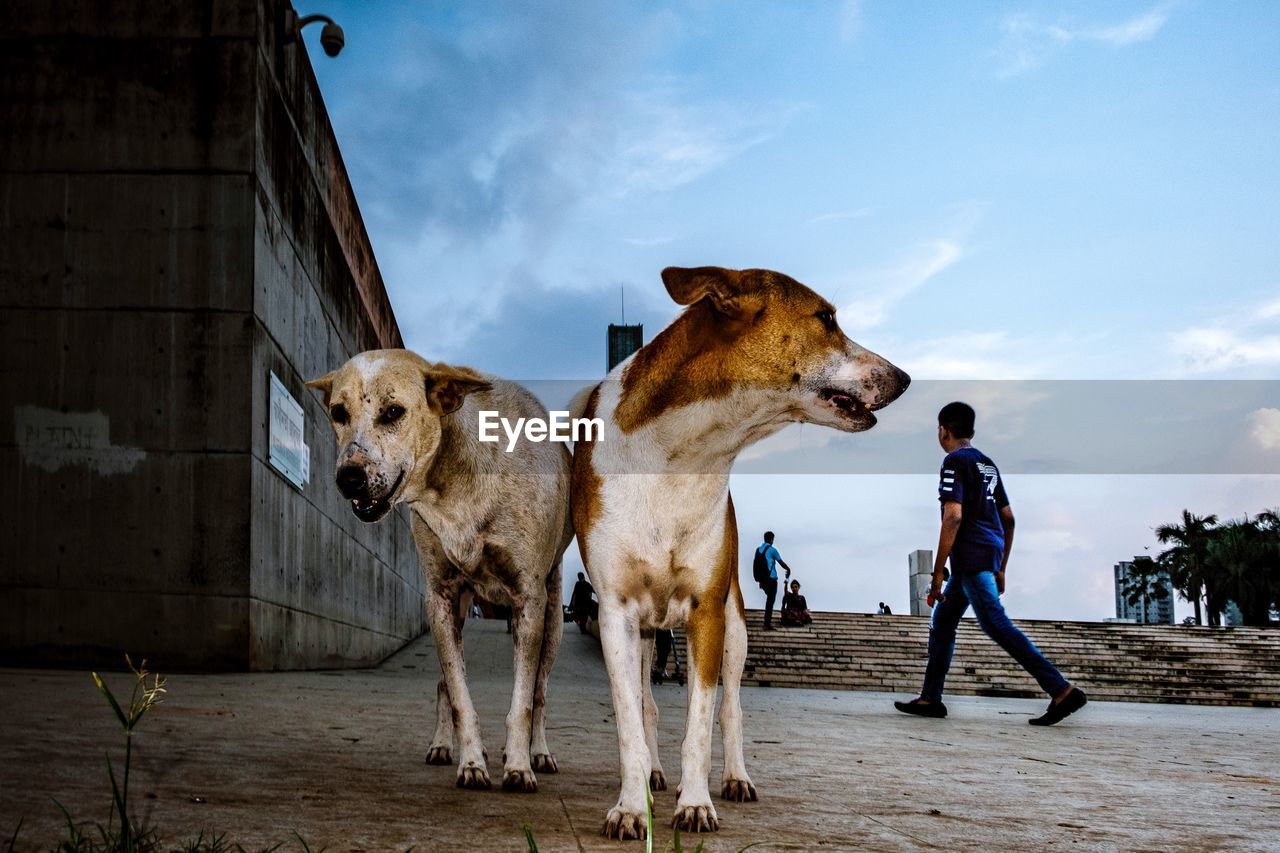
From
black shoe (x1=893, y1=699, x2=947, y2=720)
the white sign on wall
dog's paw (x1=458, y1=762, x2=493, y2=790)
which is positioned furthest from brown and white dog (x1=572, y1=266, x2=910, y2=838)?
the white sign on wall

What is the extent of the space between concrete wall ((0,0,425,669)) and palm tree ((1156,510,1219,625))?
72.1 metres

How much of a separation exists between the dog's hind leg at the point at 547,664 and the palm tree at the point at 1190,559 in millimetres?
75209

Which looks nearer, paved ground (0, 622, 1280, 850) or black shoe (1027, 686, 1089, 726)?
paved ground (0, 622, 1280, 850)

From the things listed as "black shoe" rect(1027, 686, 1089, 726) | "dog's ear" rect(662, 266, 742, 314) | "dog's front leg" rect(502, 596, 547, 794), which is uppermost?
"dog's ear" rect(662, 266, 742, 314)

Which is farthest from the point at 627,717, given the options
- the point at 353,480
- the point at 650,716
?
the point at 353,480

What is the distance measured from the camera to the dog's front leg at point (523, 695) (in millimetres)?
4102

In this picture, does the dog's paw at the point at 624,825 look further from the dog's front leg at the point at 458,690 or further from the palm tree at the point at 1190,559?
the palm tree at the point at 1190,559

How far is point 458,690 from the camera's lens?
4.48 meters

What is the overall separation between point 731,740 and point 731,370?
1.47 metres

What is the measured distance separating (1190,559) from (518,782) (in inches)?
3126

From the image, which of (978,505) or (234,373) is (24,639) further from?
(978,505)

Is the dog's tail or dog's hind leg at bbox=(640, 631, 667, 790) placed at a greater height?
the dog's tail

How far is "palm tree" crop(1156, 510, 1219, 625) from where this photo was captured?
71.9m

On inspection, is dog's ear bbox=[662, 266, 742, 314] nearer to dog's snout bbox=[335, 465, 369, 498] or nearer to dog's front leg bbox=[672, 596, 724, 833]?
dog's front leg bbox=[672, 596, 724, 833]
